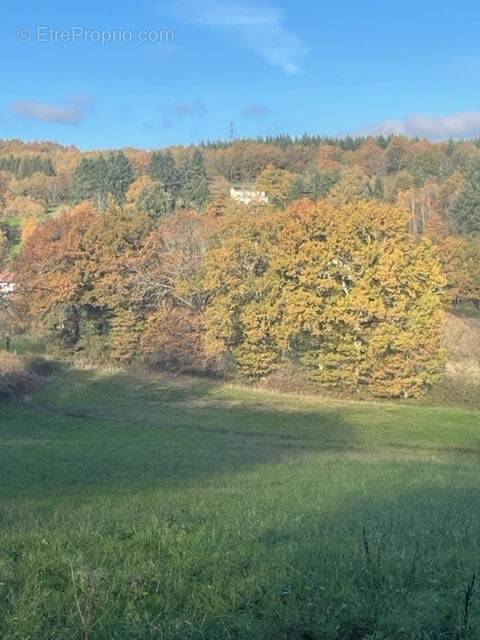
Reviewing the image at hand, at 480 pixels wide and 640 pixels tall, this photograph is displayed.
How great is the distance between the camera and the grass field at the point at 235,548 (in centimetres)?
505

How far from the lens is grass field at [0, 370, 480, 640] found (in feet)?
16.6

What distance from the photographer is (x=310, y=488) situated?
15.0 m

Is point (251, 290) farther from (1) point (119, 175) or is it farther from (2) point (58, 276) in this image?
(1) point (119, 175)

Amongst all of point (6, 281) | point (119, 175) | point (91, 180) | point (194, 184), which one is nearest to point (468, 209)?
point (194, 184)

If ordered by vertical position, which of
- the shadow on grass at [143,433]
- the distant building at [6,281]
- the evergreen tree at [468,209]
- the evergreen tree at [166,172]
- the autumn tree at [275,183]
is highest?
the evergreen tree at [166,172]

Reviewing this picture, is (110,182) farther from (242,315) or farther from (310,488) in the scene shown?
(310,488)

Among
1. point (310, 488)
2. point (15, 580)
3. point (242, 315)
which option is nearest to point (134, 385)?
point (242, 315)

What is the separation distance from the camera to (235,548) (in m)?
6.91

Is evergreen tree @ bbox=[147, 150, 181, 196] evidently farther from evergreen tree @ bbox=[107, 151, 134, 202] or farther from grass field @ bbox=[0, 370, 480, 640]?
grass field @ bbox=[0, 370, 480, 640]

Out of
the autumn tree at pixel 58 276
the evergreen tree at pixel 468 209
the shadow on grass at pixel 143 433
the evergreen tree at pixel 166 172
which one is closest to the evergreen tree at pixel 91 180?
the evergreen tree at pixel 166 172

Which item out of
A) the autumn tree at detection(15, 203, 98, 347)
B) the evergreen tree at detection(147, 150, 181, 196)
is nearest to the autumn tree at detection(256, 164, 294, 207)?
the evergreen tree at detection(147, 150, 181, 196)

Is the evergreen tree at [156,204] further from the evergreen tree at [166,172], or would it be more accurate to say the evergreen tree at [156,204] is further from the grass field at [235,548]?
the grass field at [235,548]

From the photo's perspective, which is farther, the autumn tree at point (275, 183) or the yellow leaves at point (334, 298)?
the autumn tree at point (275, 183)

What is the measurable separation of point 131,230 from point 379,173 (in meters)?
99.5
